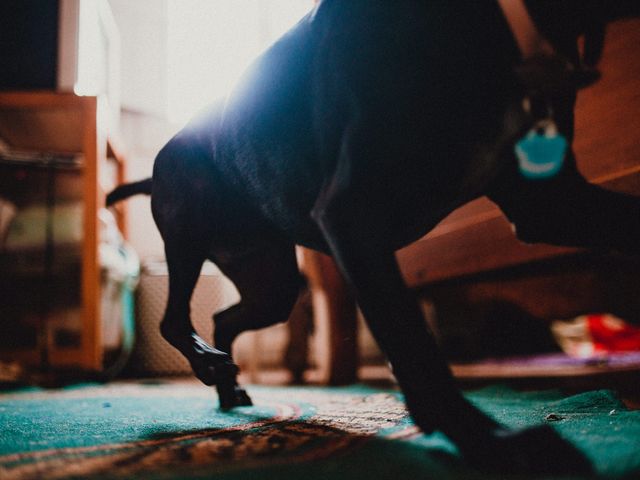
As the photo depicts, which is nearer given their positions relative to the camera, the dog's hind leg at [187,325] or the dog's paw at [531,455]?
the dog's paw at [531,455]

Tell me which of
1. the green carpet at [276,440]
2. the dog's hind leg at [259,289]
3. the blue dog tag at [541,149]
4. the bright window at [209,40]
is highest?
the bright window at [209,40]

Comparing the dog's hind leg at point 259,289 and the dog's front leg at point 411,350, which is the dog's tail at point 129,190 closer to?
the dog's hind leg at point 259,289

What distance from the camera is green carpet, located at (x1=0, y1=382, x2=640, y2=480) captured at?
1.68 feet

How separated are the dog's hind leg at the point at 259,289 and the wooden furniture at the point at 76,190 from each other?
46.0 inches

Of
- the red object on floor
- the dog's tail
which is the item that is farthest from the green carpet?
the red object on floor

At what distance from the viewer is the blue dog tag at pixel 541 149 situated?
62cm

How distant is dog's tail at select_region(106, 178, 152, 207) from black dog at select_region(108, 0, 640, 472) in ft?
1.85

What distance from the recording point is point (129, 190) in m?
1.48

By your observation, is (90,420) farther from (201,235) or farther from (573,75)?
(573,75)

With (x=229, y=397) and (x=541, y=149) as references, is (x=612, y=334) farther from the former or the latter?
(x=541, y=149)

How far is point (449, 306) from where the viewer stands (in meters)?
3.04

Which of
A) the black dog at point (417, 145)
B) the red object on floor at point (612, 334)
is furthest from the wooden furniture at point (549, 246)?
the black dog at point (417, 145)

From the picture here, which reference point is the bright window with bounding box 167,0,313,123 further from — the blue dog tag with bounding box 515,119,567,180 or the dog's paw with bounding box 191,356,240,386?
the blue dog tag with bounding box 515,119,567,180

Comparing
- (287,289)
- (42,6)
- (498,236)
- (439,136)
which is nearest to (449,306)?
(498,236)
